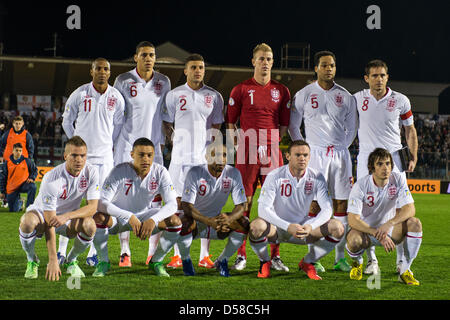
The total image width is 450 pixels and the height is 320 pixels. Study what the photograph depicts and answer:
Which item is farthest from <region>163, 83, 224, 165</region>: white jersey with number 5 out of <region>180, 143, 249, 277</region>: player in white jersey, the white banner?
the white banner

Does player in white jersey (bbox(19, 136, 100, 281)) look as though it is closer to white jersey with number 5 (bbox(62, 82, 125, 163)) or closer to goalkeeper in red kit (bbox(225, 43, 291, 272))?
white jersey with number 5 (bbox(62, 82, 125, 163))

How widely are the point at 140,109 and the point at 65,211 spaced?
1.52 m

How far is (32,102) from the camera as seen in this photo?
82.1ft

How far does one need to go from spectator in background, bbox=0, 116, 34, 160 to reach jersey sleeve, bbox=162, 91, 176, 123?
18.7 feet

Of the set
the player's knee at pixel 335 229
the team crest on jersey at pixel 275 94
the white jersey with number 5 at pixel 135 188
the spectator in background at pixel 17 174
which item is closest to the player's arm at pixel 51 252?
the white jersey with number 5 at pixel 135 188

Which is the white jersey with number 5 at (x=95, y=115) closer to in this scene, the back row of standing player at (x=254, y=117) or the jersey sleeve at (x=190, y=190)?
the back row of standing player at (x=254, y=117)

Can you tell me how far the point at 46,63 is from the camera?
2134 centimetres

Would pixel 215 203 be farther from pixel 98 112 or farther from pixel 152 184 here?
pixel 98 112

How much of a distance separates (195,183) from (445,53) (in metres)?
36.3

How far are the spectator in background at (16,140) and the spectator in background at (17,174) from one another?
125mm

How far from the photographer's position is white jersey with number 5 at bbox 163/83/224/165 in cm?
626

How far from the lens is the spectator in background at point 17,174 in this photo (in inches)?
440

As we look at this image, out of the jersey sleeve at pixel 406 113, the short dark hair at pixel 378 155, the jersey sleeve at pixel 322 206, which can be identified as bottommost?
the jersey sleeve at pixel 322 206
